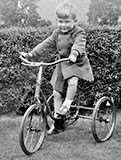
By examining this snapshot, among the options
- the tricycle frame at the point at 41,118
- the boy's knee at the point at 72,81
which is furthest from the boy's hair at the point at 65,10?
the boy's knee at the point at 72,81

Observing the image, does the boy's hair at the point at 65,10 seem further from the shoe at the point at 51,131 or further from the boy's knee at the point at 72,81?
the shoe at the point at 51,131

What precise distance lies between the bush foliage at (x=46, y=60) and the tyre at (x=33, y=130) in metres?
1.73

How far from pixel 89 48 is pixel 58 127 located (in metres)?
1.92

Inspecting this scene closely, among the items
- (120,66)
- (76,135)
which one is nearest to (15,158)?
(76,135)

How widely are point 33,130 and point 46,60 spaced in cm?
207

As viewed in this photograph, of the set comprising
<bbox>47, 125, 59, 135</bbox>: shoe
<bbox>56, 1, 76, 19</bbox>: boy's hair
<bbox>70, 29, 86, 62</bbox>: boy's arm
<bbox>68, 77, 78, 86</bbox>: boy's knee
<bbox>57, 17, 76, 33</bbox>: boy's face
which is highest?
<bbox>56, 1, 76, 19</bbox>: boy's hair

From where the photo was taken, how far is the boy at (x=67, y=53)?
4238mm

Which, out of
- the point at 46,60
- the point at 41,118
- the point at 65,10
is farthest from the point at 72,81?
the point at 46,60

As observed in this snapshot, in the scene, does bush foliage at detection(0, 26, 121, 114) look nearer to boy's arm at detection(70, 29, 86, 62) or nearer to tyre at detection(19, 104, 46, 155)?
boy's arm at detection(70, 29, 86, 62)

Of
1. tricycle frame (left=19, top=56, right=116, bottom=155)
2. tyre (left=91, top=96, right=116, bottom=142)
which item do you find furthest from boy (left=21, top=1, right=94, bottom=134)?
tyre (left=91, top=96, right=116, bottom=142)

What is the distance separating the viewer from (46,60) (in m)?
5.99

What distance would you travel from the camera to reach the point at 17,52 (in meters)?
6.09

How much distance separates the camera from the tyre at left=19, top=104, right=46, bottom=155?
13.1 feet

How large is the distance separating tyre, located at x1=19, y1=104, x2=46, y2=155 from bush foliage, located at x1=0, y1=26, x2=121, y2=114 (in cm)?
173
